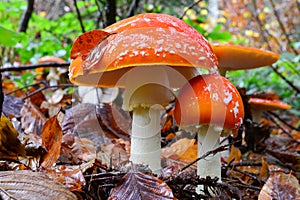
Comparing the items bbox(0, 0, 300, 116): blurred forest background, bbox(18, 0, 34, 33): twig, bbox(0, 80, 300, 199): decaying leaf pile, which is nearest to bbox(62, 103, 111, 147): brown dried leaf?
bbox(0, 80, 300, 199): decaying leaf pile

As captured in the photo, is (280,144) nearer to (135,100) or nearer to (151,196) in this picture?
(135,100)

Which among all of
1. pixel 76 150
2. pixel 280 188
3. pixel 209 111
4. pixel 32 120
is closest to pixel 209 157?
pixel 209 111

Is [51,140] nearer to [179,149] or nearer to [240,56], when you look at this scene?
[179,149]

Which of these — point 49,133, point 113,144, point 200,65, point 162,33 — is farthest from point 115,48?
point 113,144

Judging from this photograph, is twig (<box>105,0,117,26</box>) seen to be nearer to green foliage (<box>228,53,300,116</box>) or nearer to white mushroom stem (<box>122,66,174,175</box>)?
white mushroom stem (<box>122,66,174,175</box>)

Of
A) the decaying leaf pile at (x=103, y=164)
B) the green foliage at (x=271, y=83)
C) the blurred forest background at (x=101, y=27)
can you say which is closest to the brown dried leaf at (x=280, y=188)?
the decaying leaf pile at (x=103, y=164)

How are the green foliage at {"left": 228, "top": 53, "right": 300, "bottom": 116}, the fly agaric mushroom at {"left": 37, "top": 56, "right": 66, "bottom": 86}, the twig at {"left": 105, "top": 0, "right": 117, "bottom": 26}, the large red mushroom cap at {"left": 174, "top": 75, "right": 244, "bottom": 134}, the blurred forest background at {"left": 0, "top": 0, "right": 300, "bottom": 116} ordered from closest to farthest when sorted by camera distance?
1. the large red mushroom cap at {"left": 174, "top": 75, "right": 244, "bottom": 134}
2. the twig at {"left": 105, "top": 0, "right": 117, "bottom": 26}
3. the blurred forest background at {"left": 0, "top": 0, "right": 300, "bottom": 116}
4. the fly agaric mushroom at {"left": 37, "top": 56, "right": 66, "bottom": 86}
5. the green foliage at {"left": 228, "top": 53, "right": 300, "bottom": 116}
